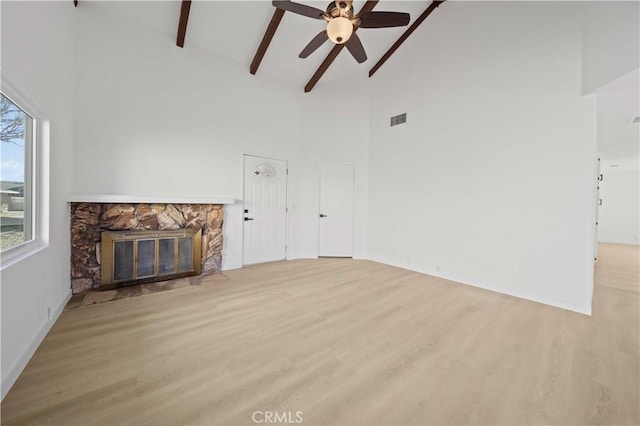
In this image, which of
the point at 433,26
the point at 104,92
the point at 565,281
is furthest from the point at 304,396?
the point at 433,26

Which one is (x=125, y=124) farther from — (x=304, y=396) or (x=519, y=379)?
(x=519, y=379)

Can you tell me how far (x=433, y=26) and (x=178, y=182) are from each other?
5.30 metres

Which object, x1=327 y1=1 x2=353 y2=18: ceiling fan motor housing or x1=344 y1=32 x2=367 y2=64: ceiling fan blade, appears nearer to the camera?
x1=327 y1=1 x2=353 y2=18: ceiling fan motor housing

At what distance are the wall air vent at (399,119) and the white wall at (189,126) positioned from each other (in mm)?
722

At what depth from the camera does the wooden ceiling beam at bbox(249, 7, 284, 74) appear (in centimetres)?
364

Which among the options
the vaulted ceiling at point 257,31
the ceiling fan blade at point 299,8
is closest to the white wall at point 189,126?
the vaulted ceiling at point 257,31

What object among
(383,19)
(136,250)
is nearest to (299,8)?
(383,19)

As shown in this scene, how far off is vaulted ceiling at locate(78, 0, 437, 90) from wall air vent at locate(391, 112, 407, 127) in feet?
4.19

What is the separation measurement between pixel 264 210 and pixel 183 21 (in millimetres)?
3226

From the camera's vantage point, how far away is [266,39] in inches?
157

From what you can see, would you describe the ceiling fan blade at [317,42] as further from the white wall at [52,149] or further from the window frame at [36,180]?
the window frame at [36,180]

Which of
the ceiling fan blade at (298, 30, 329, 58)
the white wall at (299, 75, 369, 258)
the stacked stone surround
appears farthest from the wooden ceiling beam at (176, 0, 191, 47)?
the stacked stone surround

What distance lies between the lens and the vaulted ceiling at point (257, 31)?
3512mm

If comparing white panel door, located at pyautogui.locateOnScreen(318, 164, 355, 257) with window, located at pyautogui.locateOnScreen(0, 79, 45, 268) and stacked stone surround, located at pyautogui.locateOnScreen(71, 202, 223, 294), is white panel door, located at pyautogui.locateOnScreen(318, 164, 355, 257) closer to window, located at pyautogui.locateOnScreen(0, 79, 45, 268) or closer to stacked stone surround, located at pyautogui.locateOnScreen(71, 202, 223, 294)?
stacked stone surround, located at pyautogui.locateOnScreen(71, 202, 223, 294)
